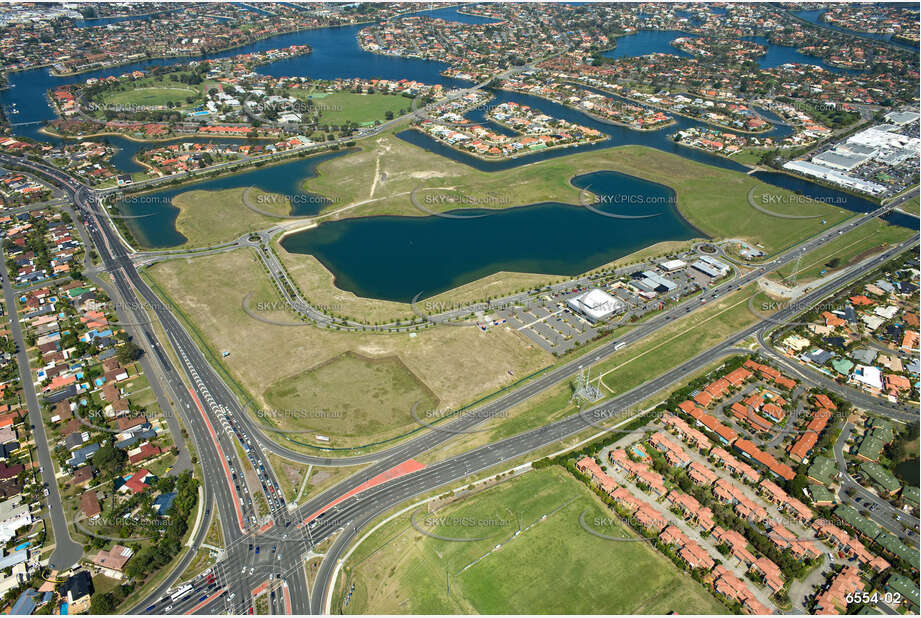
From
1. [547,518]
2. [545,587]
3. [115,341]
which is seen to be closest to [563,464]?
[547,518]

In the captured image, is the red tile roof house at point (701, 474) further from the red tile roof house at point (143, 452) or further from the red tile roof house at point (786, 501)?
the red tile roof house at point (143, 452)

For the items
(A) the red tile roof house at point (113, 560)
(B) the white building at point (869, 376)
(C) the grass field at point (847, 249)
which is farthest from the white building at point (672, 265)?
(A) the red tile roof house at point (113, 560)

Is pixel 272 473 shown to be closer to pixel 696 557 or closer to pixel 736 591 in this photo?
pixel 696 557

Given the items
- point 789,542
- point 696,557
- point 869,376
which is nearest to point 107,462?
point 696,557

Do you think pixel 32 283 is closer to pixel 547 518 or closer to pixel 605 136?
pixel 547 518

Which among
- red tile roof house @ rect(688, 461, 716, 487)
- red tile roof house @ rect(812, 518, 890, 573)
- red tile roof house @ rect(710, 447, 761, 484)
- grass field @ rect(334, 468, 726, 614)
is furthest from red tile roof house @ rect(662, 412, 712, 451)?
grass field @ rect(334, 468, 726, 614)
